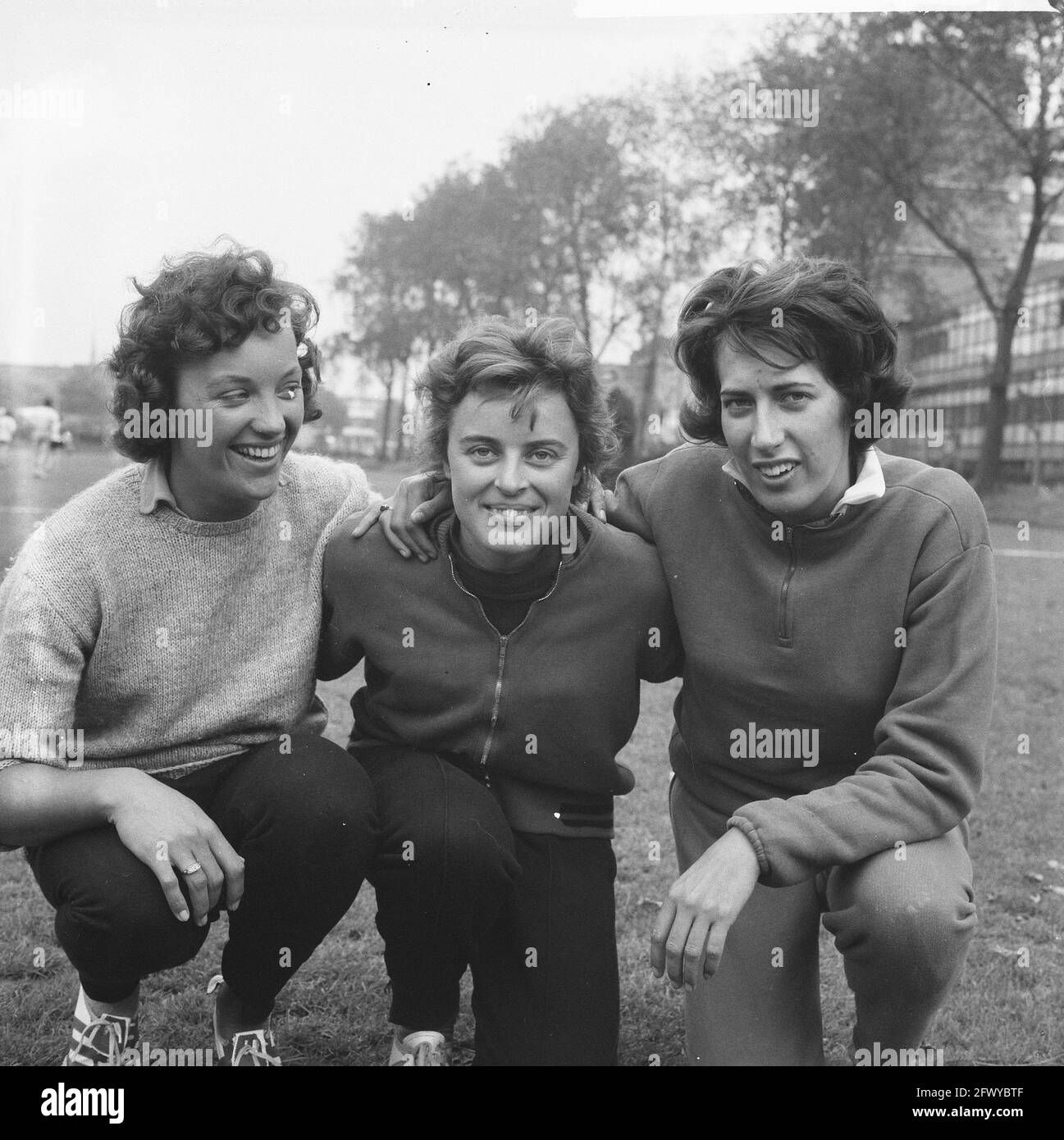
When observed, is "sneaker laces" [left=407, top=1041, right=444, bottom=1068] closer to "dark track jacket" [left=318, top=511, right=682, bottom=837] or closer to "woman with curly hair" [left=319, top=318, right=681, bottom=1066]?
"woman with curly hair" [left=319, top=318, right=681, bottom=1066]

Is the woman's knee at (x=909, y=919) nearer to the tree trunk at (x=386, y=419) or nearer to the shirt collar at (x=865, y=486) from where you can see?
the shirt collar at (x=865, y=486)

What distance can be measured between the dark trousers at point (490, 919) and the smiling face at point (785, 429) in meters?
0.85

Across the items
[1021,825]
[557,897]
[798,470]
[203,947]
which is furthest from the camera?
[1021,825]

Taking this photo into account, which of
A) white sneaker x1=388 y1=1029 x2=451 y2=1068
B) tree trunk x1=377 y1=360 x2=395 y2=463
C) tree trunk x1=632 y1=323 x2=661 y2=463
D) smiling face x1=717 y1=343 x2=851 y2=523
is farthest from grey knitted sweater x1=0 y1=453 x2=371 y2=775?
tree trunk x1=377 y1=360 x2=395 y2=463

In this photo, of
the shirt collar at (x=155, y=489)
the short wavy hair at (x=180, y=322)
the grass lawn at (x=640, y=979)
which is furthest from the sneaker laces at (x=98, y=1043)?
the short wavy hair at (x=180, y=322)

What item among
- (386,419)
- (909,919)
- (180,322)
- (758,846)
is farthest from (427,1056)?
(386,419)

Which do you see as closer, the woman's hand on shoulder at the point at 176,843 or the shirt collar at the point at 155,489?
the woman's hand on shoulder at the point at 176,843

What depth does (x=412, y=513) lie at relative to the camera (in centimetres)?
246

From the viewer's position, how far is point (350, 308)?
121 ft

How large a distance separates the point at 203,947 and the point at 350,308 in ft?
117

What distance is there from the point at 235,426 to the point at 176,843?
2.69 ft

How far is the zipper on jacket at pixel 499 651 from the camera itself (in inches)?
93.0
